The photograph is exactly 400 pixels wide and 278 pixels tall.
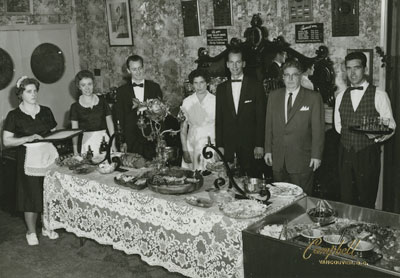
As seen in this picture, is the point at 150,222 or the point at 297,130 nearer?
the point at 150,222

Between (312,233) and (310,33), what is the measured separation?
3.03 m

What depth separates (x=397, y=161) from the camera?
510cm

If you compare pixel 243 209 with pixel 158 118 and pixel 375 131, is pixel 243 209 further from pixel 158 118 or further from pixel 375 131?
pixel 375 131

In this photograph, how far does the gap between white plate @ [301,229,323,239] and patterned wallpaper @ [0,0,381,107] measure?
251cm

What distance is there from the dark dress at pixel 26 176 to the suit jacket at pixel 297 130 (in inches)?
95.1

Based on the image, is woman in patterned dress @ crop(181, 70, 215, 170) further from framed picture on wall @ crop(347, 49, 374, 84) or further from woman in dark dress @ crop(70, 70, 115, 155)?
framed picture on wall @ crop(347, 49, 374, 84)

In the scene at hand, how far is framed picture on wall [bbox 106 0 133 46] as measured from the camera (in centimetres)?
761

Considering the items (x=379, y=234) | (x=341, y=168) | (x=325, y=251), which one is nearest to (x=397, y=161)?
(x=341, y=168)

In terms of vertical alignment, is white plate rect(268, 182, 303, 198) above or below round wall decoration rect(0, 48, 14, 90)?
below

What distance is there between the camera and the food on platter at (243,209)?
11.0ft

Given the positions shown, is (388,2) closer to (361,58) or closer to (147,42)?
(361,58)

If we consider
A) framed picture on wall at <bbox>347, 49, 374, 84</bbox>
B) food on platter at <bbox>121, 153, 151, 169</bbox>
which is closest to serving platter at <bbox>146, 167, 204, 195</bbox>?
food on platter at <bbox>121, 153, 151, 169</bbox>

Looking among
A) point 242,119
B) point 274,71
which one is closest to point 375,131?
point 242,119

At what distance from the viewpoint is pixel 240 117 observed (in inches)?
197
